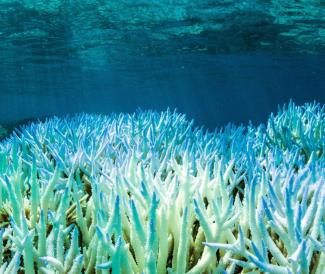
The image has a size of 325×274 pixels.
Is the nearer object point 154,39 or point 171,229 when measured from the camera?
point 171,229

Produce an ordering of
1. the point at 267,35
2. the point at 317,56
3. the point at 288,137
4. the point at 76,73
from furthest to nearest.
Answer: the point at 76,73 < the point at 317,56 < the point at 267,35 < the point at 288,137

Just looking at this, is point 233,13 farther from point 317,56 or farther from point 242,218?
point 242,218

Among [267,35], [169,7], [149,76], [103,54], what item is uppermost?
[169,7]

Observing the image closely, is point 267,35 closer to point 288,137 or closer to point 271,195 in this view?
point 288,137

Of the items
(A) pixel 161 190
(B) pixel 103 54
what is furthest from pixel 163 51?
(A) pixel 161 190

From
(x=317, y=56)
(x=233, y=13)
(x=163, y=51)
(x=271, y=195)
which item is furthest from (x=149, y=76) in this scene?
(x=271, y=195)

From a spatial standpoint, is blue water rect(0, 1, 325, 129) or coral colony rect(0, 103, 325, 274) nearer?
coral colony rect(0, 103, 325, 274)

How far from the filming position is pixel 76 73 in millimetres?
38531

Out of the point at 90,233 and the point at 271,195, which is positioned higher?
the point at 271,195

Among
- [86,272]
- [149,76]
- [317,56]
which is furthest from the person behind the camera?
[149,76]

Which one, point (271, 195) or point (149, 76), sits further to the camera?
point (149, 76)

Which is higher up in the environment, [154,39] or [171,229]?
[171,229]

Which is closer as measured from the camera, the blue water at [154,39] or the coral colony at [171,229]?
the coral colony at [171,229]

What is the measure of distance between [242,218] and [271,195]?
27cm
